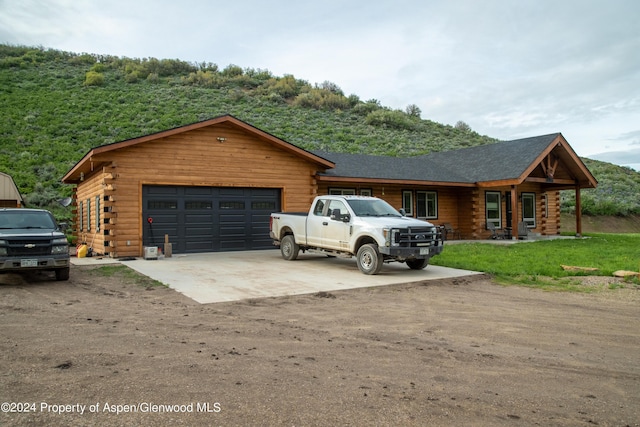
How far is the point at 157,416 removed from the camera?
362cm

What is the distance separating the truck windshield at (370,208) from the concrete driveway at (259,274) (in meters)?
1.50

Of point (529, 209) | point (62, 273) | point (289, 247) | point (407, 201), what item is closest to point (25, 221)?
point (62, 273)

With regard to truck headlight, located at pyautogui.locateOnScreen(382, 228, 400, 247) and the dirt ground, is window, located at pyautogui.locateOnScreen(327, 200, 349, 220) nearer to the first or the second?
truck headlight, located at pyautogui.locateOnScreen(382, 228, 400, 247)

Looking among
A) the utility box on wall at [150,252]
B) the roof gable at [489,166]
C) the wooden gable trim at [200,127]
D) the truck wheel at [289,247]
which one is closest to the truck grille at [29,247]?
the utility box on wall at [150,252]

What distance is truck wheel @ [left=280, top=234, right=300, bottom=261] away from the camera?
14.6 meters

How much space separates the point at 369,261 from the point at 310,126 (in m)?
36.4

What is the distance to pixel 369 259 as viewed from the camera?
11734 mm

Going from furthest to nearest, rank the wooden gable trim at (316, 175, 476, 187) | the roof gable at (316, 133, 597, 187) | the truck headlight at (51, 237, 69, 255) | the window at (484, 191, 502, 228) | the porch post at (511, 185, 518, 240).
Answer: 1. the window at (484, 191, 502, 228)
2. the porch post at (511, 185, 518, 240)
3. the roof gable at (316, 133, 597, 187)
4. the wooden gable trim at (316, 175, 476, 187)
5. the truck headlight at (51, 237, 69, 255)

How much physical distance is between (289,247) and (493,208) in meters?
14.1

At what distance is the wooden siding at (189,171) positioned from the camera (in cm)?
1521

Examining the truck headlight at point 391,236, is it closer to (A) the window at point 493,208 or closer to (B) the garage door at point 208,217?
(B) the garage door at point 208,217

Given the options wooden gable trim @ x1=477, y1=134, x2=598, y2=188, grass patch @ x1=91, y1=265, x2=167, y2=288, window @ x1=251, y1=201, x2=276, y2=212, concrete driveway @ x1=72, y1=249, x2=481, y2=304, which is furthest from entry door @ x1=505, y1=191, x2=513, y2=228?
grass patch @ x1=91, y1=265, x2=167, y2=288

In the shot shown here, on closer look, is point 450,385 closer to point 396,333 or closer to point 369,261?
point 396,333

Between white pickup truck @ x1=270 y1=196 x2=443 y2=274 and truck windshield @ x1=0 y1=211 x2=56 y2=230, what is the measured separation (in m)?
6.40
